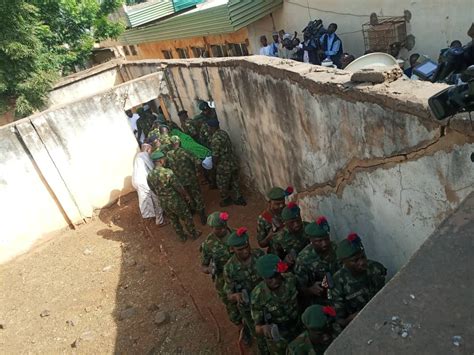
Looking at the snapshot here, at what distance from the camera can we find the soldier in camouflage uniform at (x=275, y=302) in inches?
137

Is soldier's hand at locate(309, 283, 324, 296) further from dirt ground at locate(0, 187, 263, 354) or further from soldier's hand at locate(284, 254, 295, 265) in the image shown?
dirt ground at locate(0, 187, 263, 354)

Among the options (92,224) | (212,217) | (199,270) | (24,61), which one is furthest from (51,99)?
(212,217)

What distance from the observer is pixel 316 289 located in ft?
12.1

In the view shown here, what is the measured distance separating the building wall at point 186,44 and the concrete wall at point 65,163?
388cm

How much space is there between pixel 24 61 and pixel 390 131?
12290 millimetres

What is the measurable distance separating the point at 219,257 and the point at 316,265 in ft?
4.20

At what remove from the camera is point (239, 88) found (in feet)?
20.1

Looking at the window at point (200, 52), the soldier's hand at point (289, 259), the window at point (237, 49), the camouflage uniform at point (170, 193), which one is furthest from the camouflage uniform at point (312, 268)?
the window at point (200, 52)

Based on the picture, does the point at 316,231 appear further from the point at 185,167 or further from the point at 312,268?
the point at 185,167

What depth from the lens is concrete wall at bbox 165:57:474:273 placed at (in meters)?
2.81

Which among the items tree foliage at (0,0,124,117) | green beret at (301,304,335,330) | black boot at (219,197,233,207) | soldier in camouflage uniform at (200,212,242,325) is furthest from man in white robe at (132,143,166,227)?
tree foliage at (0,0,124,117)

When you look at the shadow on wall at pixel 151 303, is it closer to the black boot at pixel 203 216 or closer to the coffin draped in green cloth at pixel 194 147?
the black boot at pixel 203 216

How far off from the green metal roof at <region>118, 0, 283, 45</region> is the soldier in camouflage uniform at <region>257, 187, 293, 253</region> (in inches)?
272

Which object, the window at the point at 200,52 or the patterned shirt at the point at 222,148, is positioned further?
the window at the point at 200,52
